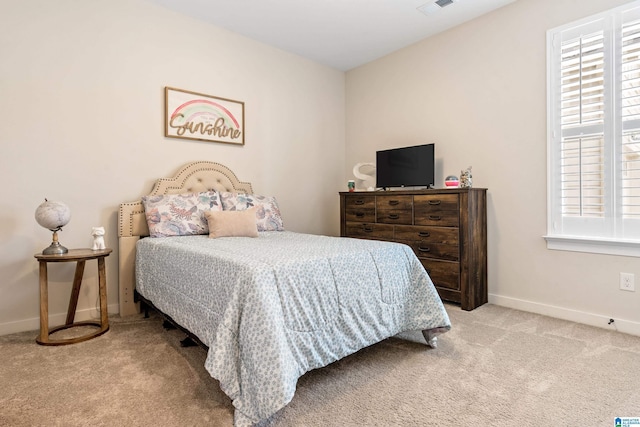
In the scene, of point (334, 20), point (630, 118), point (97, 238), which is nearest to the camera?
point (630, 118)

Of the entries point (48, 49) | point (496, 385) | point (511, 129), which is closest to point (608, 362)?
point (496, 385)

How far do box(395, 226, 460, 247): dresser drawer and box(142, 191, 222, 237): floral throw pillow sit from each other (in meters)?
1.74

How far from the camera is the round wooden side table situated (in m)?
2.22

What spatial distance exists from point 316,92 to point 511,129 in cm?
225

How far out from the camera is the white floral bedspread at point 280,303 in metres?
1.41

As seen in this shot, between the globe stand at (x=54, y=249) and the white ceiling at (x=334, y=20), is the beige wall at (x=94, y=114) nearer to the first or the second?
the white ceiling at (x=334, y=20)

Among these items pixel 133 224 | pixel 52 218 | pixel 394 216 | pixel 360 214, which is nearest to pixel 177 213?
pixel 133 224

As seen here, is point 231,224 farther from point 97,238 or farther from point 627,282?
point 627,282

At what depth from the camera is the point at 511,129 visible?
3.00 metres

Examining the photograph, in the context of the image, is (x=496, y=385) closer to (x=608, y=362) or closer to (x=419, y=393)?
(x=419, y=393)

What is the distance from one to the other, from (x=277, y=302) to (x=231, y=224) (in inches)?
55.5

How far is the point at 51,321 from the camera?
2617 mm

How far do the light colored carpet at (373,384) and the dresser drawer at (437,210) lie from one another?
97cm

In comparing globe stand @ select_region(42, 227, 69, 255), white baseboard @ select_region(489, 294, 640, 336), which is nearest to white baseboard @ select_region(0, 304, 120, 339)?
globe stand @ select_region(42, 227, 69, 255)
